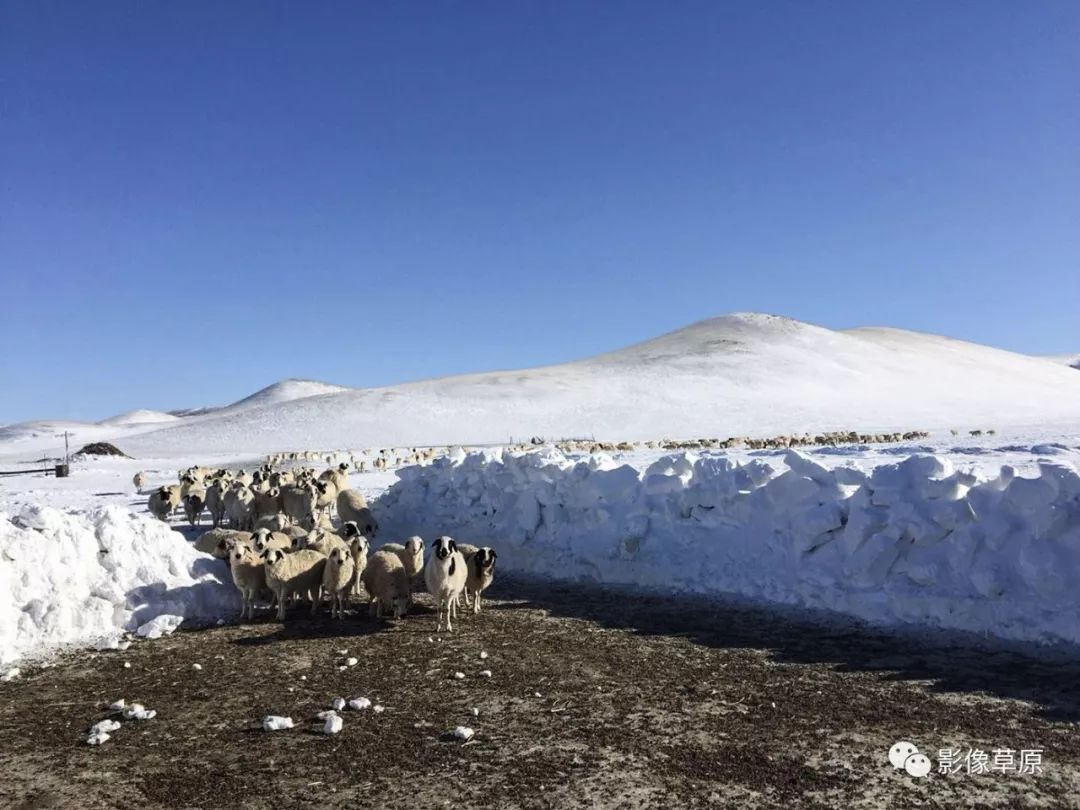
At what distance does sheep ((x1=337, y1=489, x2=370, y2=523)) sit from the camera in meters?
16.1

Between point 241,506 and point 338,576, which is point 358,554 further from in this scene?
point 241,506

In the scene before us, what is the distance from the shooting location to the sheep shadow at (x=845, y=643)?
7016 mm

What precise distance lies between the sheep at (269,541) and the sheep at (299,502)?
17.1 ft

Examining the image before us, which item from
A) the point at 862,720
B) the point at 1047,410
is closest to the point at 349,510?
the point at 862,720

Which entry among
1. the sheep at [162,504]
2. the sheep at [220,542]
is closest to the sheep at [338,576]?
the sheep at [220,542]

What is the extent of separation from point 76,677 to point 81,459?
3949 centimetres

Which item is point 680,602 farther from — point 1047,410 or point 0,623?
point 1047,410

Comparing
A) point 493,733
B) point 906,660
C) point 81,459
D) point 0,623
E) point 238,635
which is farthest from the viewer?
point 81,459

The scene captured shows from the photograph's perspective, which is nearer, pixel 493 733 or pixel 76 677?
pixel 493 733

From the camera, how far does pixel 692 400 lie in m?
70.6

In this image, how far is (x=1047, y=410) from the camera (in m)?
66.8

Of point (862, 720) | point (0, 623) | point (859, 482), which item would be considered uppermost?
point (859, 482)

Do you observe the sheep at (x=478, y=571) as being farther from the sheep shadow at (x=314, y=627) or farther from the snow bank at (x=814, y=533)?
the snow bank at (x=814, y=533)

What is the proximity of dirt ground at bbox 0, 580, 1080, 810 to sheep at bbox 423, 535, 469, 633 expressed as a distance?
1.27ft
